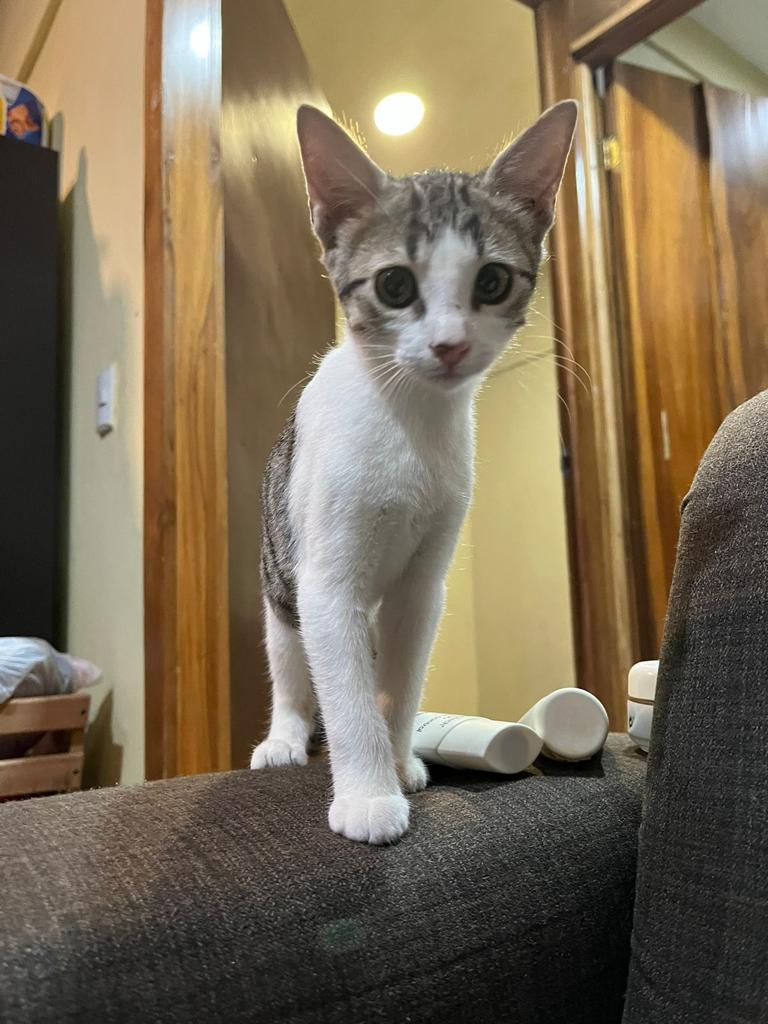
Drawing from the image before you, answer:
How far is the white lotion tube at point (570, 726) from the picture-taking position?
774 mm

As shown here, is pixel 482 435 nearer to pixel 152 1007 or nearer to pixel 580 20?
pixel 580 20

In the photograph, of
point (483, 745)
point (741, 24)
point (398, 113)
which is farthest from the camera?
point (398, 113)

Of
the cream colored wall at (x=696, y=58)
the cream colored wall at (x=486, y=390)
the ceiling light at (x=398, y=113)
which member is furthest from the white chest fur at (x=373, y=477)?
the ceiling light at (x=398, y=113)

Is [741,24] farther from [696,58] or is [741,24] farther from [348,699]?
[348,699]

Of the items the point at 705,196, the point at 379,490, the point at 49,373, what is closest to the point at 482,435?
the point at 705,196

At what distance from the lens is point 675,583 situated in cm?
60

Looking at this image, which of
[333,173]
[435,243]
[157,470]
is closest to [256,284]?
[157,470]

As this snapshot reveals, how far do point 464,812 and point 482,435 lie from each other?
2877 mm

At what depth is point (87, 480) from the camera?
5.65 ft

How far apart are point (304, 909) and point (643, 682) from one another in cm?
48

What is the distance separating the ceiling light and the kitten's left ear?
192 centimetres

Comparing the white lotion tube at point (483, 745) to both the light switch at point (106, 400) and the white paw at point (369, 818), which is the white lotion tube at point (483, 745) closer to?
the white paw at point (369, 818)

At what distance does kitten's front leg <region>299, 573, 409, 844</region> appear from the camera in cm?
65

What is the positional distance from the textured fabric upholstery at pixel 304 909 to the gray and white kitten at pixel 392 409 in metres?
0.12
